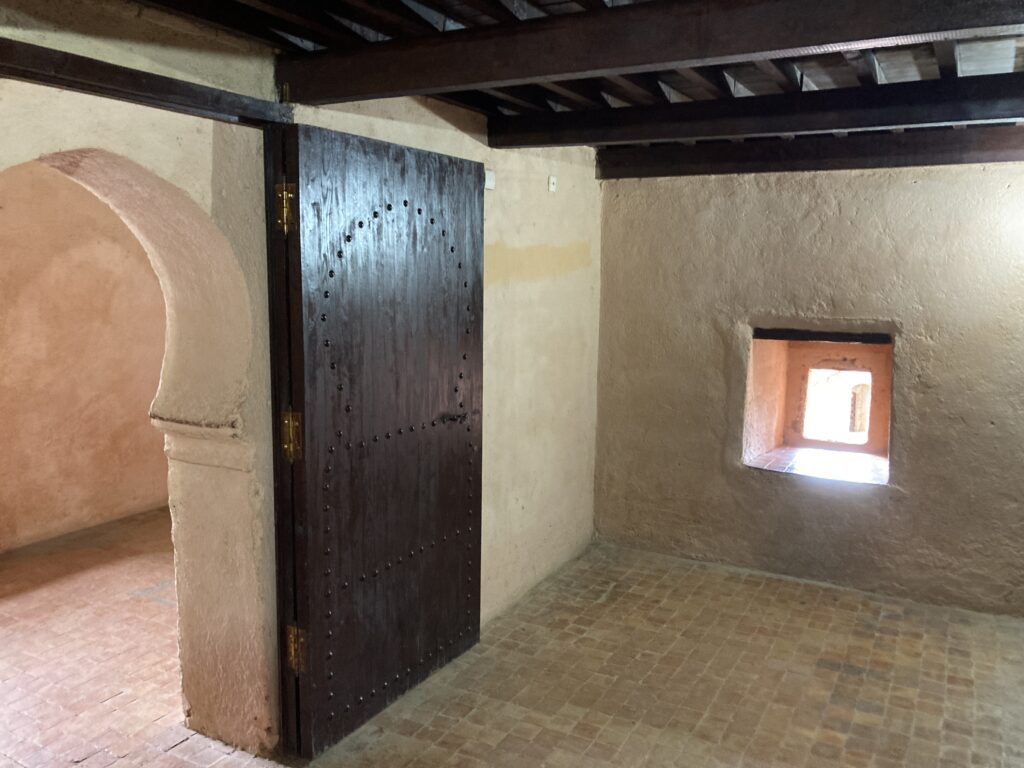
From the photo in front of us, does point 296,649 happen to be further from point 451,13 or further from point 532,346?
point 451,13

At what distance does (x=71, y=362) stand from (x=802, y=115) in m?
6.32

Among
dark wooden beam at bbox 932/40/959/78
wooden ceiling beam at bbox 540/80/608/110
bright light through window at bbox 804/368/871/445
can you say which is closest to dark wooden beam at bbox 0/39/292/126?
wooden ceiling beam at bbox 540/80/608/110

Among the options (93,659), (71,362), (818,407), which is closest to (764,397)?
(818,407)

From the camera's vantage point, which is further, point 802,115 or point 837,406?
point 837,406

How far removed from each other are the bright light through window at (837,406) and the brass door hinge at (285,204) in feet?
17.6

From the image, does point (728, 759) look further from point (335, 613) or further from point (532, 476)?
point (532, 476)

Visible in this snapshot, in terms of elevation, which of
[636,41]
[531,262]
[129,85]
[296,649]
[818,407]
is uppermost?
[636,41]

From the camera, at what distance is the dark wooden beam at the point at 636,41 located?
99.0 inches

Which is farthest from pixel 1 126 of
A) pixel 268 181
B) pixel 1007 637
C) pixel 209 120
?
pixel 1007 637

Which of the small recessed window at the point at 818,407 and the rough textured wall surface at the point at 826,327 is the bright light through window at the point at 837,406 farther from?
the rough textured wall surface at the point at 826,327

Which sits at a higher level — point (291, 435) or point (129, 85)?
point (129, 85)

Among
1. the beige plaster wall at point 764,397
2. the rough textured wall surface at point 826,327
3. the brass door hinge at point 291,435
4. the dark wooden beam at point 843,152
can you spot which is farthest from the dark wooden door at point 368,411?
the beige plaster wall at point 764,397

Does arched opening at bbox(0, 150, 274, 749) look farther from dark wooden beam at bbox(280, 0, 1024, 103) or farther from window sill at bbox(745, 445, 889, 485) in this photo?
window sill at bbox(745, 445, 889, 485)

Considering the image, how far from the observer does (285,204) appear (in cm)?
367
